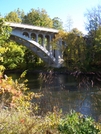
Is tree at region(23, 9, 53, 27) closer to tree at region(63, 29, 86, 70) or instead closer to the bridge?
the bridge

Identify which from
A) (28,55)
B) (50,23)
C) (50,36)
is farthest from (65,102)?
(50,23)

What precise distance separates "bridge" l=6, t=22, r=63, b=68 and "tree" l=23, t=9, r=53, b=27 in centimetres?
1539

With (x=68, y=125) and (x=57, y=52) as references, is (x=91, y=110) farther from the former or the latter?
(x=57, y=52)

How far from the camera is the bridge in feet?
86.7

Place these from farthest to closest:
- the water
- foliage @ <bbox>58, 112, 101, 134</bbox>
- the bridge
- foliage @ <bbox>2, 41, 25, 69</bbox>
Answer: foliage @ <bbox>2, 41, 25, 69</bbox>
the bridge
the water
foliage @ <bbox>58, 112, 101, 134</bbox>

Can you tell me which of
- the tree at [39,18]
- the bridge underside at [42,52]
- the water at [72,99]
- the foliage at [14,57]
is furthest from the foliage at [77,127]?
the tree at [39,18]

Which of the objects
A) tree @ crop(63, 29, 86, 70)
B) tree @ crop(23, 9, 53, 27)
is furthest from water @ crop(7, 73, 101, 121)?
tree @ crop(23, 9, 53, 27)

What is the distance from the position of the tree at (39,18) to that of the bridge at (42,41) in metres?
15.4

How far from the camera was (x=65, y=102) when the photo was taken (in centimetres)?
1049

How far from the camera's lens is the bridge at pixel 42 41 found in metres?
26.4

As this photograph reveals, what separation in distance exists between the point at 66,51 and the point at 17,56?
8.43m

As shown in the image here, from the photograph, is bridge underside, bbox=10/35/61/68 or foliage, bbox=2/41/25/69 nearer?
bridge underside, bbox=10/35/61/68

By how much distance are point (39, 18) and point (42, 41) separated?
18.5 m

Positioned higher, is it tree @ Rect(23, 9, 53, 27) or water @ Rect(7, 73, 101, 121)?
tree @ Rect(23, 9, 53, 27)
